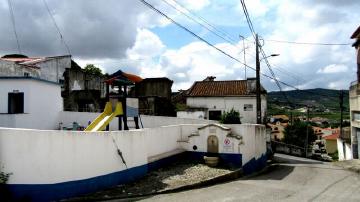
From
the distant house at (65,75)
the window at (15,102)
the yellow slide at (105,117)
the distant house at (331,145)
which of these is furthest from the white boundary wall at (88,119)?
the distant house at (331,145)

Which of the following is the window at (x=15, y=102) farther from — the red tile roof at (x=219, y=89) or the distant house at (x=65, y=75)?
the red tile roof at (x=219, y=89)

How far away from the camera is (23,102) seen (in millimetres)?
19125

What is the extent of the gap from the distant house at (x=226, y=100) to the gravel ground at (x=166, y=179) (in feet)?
65.8

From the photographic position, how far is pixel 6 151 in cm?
902

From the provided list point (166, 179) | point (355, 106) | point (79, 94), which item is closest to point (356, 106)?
point (355, 106)

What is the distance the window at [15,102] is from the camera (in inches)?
739

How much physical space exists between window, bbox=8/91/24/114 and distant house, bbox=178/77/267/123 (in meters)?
18.7

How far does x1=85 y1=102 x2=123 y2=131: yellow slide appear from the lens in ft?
48.4

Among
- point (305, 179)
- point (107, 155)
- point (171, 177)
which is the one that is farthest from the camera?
point (305, 179)

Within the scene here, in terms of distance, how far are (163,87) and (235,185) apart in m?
26.3

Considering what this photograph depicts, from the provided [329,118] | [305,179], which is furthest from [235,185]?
[329,118]

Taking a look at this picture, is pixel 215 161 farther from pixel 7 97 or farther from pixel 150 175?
pixel 7 97

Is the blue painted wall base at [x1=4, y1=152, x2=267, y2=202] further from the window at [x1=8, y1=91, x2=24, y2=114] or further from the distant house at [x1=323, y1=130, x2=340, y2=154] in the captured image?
the distant house at [x1=323, y1=130, x2=340, y2=154]

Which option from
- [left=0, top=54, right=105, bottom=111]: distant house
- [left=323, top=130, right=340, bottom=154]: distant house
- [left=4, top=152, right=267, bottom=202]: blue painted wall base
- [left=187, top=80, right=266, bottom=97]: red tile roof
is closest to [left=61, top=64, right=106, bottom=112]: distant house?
[left=0, top=54, right=105, bottom=111]: distant house
